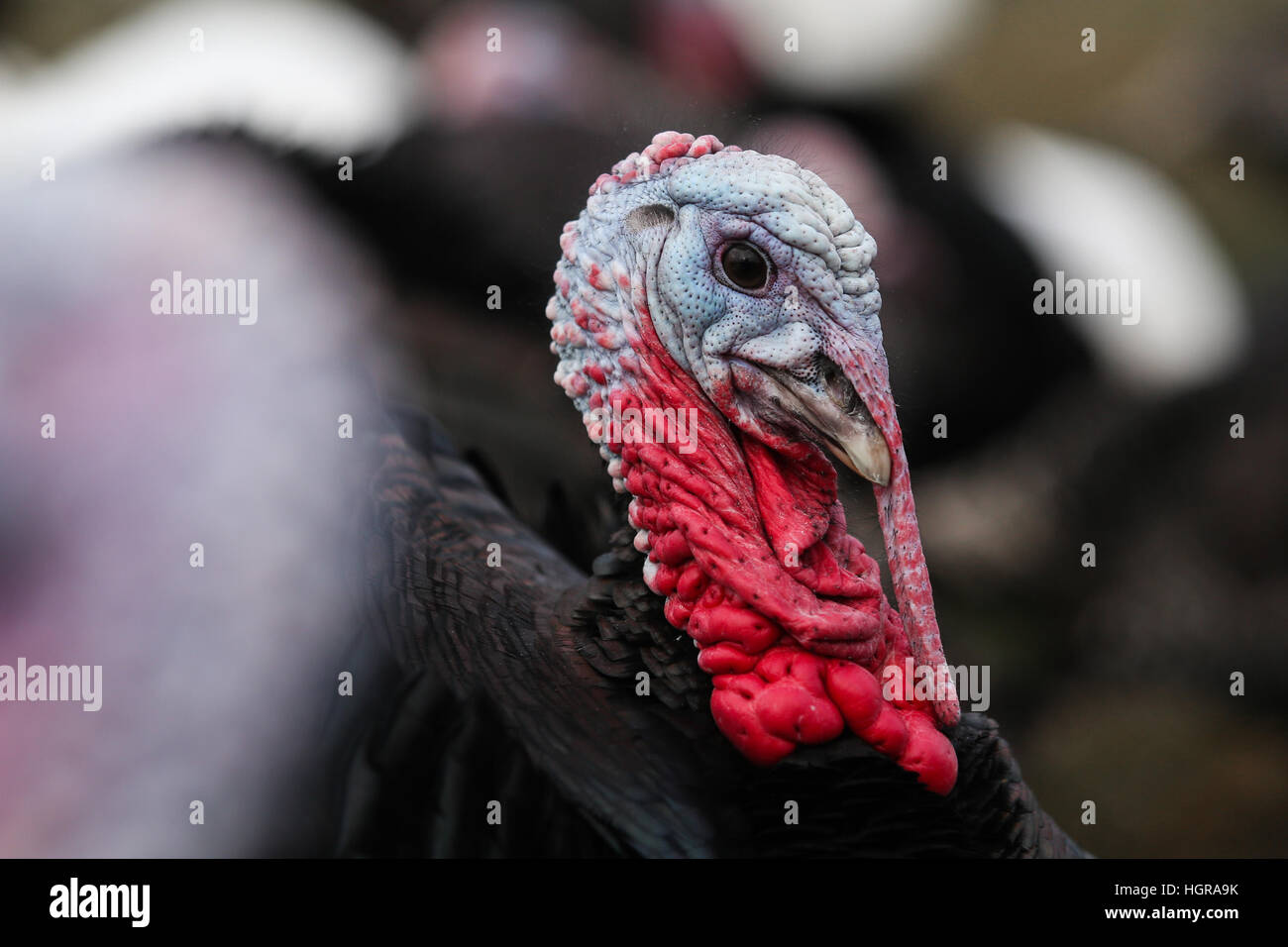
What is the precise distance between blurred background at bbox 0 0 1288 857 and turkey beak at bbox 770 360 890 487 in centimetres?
18

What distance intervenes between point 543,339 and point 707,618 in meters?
0.46

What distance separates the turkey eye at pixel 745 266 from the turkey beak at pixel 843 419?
0.11m

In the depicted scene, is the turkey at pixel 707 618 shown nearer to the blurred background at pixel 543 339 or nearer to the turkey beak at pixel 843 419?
the turkey beak at pixel 843 419

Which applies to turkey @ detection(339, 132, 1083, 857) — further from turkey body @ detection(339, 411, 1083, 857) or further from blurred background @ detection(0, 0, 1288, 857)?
blurred background @ detection(0, 0, 1288, 857)

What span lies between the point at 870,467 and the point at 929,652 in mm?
229

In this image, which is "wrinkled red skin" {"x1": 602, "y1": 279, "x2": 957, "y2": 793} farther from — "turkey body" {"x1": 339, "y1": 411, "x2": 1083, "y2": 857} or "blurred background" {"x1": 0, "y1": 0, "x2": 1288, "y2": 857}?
"blurred background" {"x1": 0, "y1": 0, "x2": 1288, "y2": 857}

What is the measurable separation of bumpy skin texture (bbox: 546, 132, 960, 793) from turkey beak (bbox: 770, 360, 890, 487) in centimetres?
2

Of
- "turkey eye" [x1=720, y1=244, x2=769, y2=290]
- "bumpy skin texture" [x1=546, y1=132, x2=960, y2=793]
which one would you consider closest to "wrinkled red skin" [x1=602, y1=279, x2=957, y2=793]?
"bumpy skin texture" [x1=546, y1=132, x2=960, y2=793]

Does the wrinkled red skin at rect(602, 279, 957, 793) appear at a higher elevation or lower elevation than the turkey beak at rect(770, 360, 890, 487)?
lower

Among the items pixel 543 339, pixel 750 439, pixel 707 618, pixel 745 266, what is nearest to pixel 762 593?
pixel 707 618

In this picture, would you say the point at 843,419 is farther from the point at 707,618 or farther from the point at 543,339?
the point at 543,339

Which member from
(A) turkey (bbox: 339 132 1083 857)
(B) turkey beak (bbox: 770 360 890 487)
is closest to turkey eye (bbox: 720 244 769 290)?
(A) turkey (bbox: 339 132 1083 857)

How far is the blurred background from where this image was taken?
142cm

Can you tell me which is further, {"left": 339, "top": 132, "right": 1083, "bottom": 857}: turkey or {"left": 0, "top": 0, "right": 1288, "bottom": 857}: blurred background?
{"left": 0, "top": 0, "right": 1288, "bottom": 857}: blurred background
